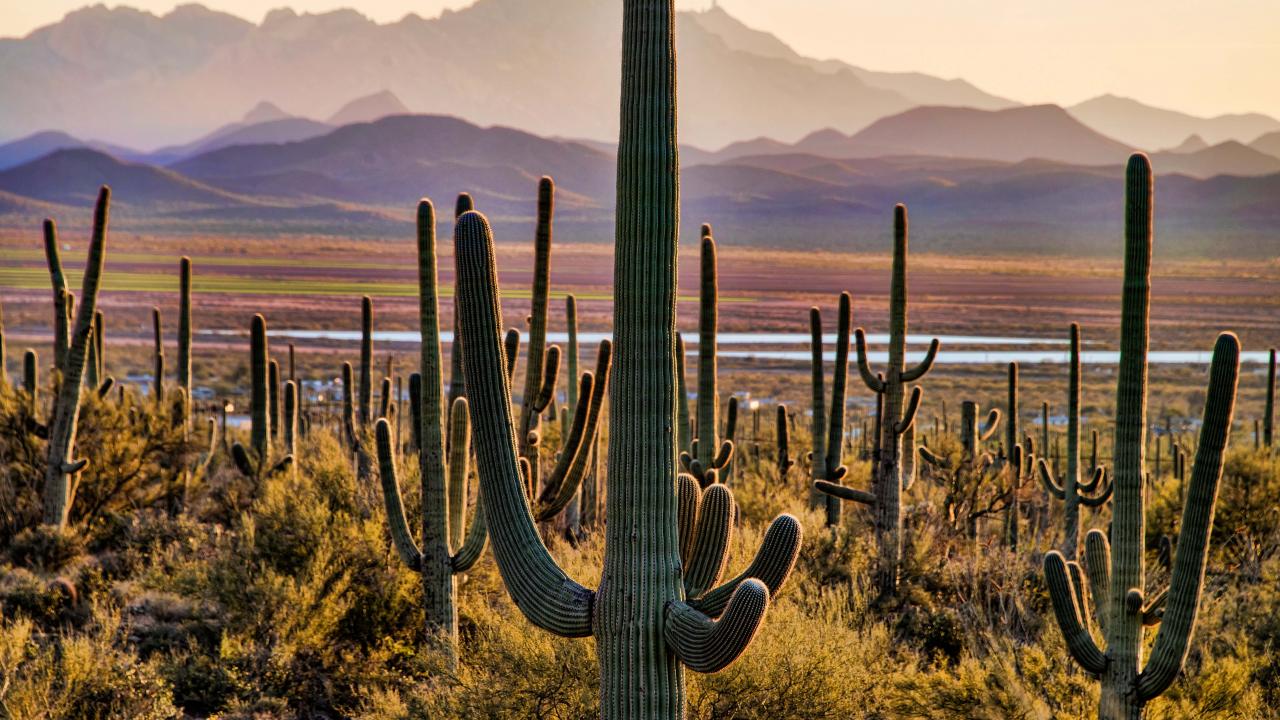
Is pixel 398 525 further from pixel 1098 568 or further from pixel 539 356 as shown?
pixel 1098 568

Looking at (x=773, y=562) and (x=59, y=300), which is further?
(x=59, y=300)

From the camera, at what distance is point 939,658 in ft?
36.0

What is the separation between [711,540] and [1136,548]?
363 cm

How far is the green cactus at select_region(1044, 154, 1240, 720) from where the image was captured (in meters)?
7.92

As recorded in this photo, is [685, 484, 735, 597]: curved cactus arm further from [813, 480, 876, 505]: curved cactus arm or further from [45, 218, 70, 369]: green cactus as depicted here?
[45, 218, 70, 369]: green cactus

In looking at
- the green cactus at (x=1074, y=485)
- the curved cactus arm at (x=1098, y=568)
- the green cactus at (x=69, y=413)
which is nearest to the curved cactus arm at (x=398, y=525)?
the curved cactus arm at (x=1098, y=568)

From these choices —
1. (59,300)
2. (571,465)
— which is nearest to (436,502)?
(571,465)

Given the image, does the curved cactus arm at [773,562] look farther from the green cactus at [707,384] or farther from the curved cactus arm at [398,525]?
the green cactus at [707,384]

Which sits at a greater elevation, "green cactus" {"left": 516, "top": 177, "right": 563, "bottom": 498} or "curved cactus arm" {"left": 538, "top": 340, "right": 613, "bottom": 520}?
"green cactus" {"left": 516, "top": 177, "right": 563, "bottom": 498}

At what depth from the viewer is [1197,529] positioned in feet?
26.0

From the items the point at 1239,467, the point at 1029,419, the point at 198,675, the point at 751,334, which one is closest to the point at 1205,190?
the point at 751,334

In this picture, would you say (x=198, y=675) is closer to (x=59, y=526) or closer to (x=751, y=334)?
(x=59, y=526)

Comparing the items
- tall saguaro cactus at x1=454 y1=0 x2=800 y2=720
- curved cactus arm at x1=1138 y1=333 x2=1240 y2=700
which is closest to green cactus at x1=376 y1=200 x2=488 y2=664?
tall saguaro cactus at x1=454 y1=0 x2=800 y2=720

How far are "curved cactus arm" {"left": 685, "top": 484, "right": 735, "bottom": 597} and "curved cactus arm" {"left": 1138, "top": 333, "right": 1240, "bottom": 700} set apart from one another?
3366 mm
